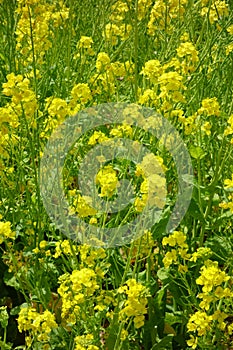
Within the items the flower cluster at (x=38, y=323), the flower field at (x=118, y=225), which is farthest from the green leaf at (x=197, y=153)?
the flower cluster at (x=38, y=323)

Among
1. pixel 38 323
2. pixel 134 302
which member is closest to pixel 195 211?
pixel 134 302

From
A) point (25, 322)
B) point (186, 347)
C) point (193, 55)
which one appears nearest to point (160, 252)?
point (186, 347)

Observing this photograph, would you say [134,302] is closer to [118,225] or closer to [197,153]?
[118,225]

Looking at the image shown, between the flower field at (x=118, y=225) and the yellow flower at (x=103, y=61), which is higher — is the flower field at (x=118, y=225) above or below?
below

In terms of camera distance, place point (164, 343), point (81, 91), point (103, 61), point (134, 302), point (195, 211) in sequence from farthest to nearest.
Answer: point (103, 61), point (81, 91), point (195, 211), point (164, 343), point (134, 302)

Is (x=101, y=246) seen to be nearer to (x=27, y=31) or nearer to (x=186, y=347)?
(x=186, y=347)

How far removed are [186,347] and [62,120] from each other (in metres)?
0.83

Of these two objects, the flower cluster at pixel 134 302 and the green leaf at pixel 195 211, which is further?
the green leaf at pixel 195 211

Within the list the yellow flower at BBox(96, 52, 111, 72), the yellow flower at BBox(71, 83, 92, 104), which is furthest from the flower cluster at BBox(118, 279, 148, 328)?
the yellow flower at BBox(96, 52, 111, 72)

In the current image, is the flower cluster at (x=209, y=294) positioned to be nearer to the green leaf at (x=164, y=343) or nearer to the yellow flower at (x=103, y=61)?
the green leaf at (x=164, y=343)

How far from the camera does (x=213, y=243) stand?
6.15ft

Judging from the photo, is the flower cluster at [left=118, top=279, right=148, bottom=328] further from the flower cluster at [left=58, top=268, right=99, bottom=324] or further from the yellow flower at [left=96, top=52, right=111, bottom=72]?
the yellow flower at [left=96, top=52, right=111, bottom=72]

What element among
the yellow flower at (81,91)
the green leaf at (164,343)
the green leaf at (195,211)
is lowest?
the green leaf at (164,343)

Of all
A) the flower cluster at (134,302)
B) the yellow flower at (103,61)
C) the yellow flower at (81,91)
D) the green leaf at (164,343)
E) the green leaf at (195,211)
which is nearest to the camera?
the flower cluster at (134,302)
